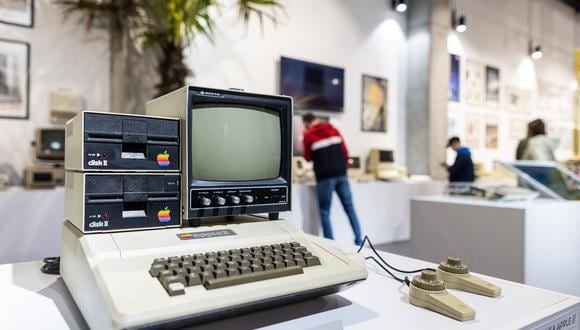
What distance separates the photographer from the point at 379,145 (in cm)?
519

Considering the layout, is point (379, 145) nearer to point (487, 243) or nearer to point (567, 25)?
point (487, 243)

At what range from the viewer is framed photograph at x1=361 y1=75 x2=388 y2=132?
5031 millimetres

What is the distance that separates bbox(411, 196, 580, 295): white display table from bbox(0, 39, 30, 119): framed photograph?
2.94m

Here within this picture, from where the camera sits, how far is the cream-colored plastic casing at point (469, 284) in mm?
807

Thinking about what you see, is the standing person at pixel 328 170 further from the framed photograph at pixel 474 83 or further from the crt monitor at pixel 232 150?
the framed photograph at pixel 474 83

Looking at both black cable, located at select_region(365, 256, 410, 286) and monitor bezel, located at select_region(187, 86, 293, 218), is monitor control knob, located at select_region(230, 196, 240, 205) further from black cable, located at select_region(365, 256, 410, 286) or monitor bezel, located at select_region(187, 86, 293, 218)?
black cable, located at select_region(365, 256, 410, 286)

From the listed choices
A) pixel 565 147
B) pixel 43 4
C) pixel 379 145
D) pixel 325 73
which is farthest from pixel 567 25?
pixel 43 4

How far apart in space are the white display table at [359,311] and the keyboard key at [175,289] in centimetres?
11

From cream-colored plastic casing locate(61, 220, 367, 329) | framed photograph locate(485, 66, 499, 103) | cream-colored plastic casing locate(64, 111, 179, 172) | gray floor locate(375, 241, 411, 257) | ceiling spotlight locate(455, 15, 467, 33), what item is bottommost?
gray floor locate(375, 241, 411, 257)

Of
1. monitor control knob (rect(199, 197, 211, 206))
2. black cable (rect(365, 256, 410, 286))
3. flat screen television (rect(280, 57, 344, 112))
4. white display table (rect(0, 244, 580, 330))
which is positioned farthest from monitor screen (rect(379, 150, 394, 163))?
monitor control knob (rect(199, 197, 211, 206))

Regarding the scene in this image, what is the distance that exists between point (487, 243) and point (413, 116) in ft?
10.8

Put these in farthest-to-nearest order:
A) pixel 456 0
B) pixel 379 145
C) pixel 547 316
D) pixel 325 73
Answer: pixel 456 0 → pixel 379 145 → pixel 325 73 → pixel 547 316

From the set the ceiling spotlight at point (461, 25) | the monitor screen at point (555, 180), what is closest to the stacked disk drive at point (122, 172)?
the monitor screen at point (555, 180)

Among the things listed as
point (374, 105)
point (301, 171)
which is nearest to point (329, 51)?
point (374, 105)
